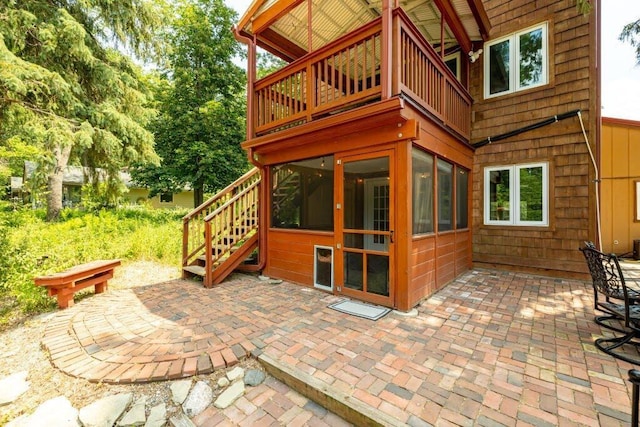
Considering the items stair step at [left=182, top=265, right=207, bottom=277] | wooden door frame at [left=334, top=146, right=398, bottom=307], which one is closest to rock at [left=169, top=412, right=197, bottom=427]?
wooden door frame at [left=334, top=146, right=398, bottom=307]

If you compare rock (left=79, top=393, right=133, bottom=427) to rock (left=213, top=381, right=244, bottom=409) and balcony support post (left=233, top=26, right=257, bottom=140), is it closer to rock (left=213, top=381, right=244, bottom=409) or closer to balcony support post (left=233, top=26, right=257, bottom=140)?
rock (left=213, top=381, right=244, bottom=409)

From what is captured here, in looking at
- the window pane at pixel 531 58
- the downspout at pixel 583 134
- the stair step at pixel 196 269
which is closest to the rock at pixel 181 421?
the stair step at pixel 196 269

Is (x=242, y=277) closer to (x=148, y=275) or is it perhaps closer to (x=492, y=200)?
(x=148, y=275)

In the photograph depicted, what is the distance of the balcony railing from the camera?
3.48 m

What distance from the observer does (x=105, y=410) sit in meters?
1.98

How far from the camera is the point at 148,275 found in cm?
539

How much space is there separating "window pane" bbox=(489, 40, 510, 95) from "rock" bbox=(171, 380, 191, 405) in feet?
24.0

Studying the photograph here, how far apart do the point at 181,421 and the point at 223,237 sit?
11.6 feet

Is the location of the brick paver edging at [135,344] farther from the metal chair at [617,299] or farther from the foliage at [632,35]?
the foliage at [632,35]

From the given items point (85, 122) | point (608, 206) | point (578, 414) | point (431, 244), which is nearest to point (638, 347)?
point (578, 414)

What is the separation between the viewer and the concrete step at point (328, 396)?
179 centimetres

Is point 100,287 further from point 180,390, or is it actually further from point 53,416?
point 180,390

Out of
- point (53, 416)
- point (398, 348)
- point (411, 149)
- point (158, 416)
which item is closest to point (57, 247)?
point (53, 416)

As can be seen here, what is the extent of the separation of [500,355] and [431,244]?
1.90 metres
